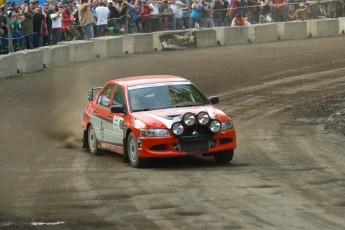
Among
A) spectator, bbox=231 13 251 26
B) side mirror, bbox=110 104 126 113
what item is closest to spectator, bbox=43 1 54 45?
spectator, bbox=231 13 251 26

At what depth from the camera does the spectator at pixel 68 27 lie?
34.7 metres

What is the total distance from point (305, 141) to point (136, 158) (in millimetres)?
4303

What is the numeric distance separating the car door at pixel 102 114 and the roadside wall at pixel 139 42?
12.6 m

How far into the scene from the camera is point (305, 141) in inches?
693

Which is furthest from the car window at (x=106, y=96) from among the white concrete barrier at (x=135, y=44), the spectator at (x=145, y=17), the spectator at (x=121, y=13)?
the spectator at (x=145, y=17)

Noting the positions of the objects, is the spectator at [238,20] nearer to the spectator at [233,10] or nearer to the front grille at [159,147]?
the spectator at [233,10]

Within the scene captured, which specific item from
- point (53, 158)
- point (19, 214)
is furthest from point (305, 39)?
point (19, 214)

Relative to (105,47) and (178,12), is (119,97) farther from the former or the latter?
(178,12)

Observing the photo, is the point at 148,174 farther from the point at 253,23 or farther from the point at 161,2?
the point at 253,23

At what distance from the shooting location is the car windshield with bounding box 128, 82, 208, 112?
50.5ft

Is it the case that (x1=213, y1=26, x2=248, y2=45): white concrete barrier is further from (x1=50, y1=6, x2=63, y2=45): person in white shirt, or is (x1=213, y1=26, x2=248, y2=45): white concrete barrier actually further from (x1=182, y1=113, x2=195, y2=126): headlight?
(x1=182, y1=113, x2=195, y2=126): headlight

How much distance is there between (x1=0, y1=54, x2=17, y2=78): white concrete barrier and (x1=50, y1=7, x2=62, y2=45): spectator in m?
4.42

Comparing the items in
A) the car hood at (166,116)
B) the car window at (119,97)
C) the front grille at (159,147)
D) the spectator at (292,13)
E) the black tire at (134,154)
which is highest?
the car window at (119,97)

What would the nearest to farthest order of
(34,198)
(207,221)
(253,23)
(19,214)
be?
(207,221) → (19,214) → (34,198) → (253,23)
